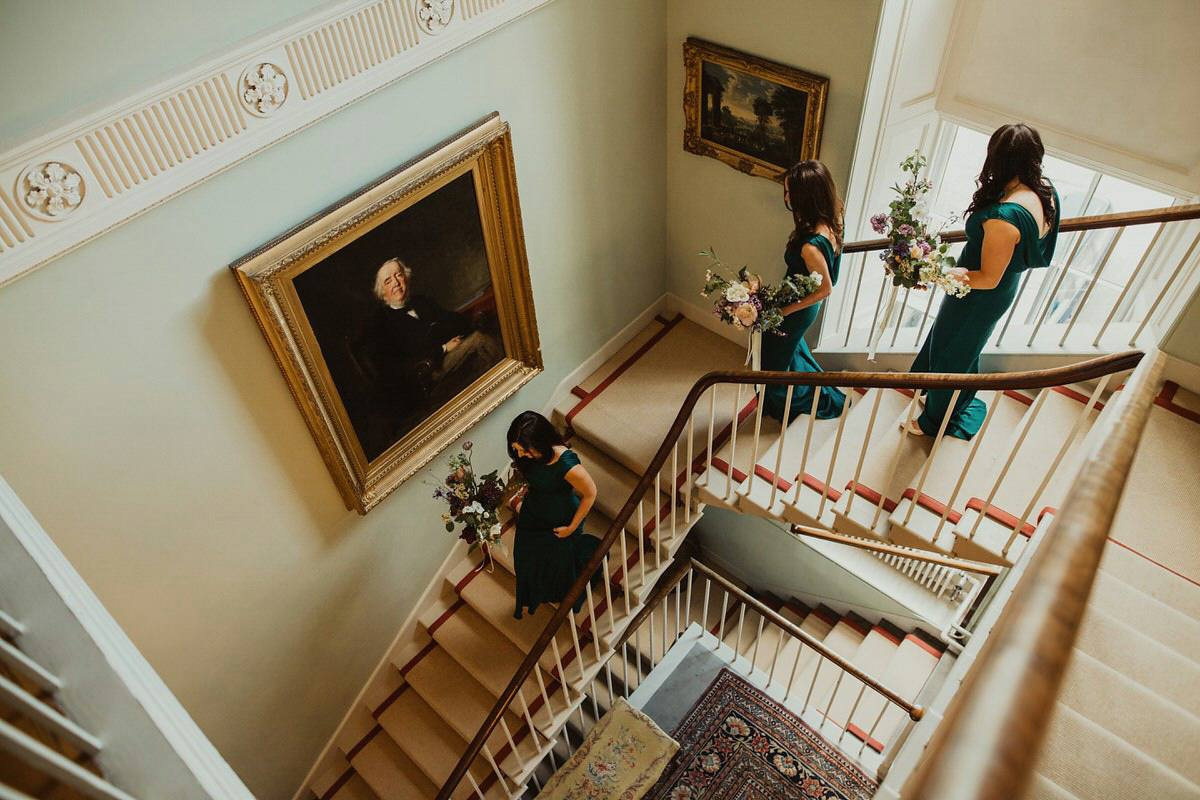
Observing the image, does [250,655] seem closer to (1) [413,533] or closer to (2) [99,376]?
(1) [413,533]

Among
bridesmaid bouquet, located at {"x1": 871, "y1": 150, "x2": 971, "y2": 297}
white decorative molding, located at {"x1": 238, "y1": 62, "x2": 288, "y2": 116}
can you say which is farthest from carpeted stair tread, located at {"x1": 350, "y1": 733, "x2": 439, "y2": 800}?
bridesmaid bouquet, located at {"x1": 871, "y1": 150, "x2": 971, "y2": 297}

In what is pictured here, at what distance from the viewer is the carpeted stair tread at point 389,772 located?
Result: 4.96 metres

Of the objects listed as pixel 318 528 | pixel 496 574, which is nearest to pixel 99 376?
pixel 318 528

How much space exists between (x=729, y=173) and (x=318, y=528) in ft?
10.4

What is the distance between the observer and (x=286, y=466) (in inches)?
151

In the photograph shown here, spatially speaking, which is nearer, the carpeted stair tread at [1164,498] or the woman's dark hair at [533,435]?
the carpeted stair tread at [1164,498]

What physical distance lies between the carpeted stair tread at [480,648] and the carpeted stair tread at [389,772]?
700 mm

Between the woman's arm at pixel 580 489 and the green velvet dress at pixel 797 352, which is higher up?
the green velvet dress at pixel 797 352

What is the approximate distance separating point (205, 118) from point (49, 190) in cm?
56

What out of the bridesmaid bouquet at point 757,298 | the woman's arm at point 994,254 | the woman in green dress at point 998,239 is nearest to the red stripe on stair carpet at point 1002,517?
the woman in green dress at point 998,239

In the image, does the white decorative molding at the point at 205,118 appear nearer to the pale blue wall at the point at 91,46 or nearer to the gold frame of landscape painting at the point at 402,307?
the pale blue wall at the point at 91,46

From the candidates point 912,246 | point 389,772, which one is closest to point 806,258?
point 912,246

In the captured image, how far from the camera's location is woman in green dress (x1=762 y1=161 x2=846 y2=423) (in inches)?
151

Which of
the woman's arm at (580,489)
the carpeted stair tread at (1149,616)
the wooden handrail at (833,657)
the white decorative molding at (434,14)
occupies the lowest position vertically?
the woman's arm at (580,489)
